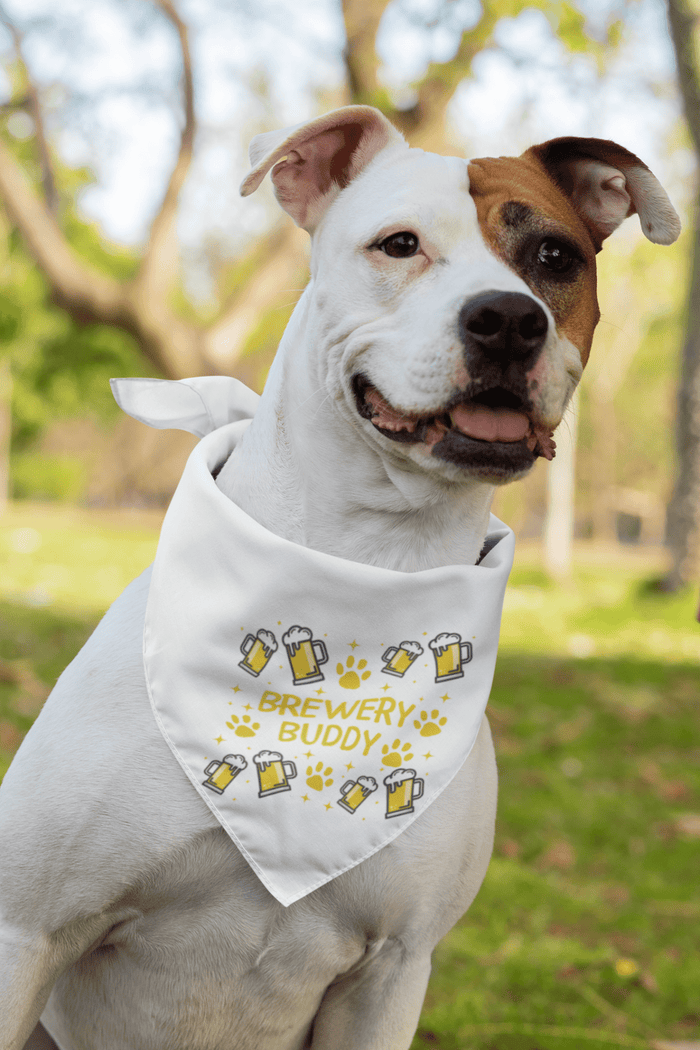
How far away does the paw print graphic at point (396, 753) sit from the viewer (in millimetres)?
2219

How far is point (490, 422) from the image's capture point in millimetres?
1992

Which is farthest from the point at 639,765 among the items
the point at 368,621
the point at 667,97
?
the point at 667,97

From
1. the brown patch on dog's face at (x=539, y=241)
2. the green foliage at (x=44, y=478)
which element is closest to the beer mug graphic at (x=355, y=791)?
the brown patch on dog's face at (x=539, y=241)

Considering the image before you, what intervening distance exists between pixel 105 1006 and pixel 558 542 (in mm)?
12165

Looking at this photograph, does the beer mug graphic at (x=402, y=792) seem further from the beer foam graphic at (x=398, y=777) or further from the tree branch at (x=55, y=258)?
the tree branch at (x=55, y=258)

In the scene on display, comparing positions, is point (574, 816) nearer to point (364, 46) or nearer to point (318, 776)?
point (318, 776)

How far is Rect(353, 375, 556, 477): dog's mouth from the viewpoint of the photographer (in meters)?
1.96

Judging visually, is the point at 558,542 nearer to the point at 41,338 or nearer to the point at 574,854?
the point at 574,854

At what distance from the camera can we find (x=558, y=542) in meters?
13.8

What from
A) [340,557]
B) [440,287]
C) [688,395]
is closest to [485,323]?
[440,287]

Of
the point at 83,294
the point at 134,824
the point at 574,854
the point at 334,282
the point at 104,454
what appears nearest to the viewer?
the point at 134,824

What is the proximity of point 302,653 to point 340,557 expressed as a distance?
244 mm

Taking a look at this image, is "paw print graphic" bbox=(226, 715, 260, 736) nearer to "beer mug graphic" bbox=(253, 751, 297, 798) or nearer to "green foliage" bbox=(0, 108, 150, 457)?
"beer mug graphic" bbox=(253, 751, 297, 798)

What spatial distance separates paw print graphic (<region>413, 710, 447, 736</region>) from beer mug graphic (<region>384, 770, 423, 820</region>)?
0.11 meters
